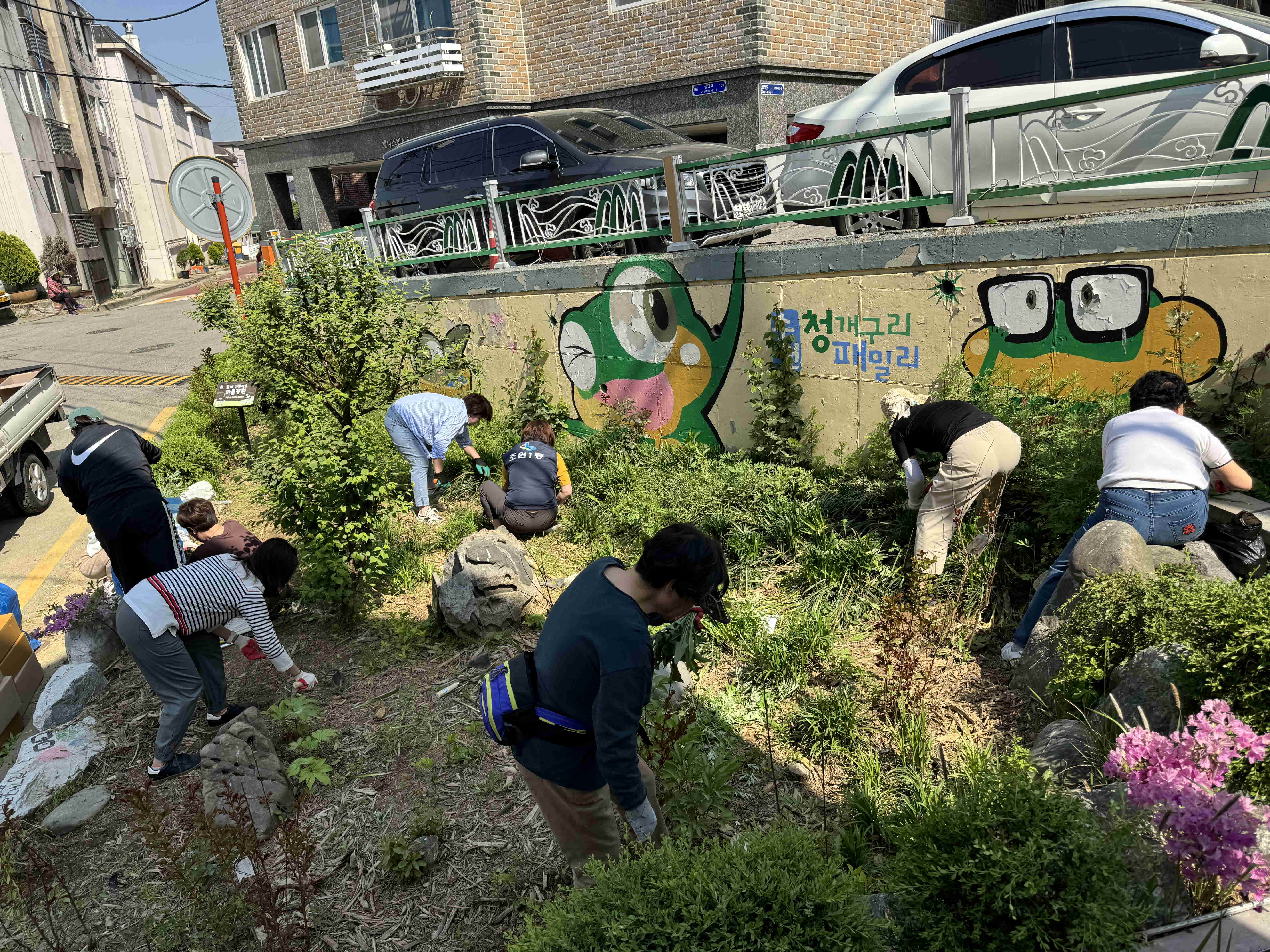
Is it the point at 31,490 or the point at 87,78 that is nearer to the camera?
the point at 31,490

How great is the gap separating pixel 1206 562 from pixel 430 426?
18.5 ft

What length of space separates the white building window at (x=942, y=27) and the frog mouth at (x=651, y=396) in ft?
35.5

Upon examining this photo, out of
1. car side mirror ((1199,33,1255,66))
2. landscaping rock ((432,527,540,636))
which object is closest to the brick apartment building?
car side mirror ((1199,33,1255,66))

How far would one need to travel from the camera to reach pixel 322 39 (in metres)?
17.7

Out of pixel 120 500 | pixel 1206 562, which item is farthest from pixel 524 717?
pixel 120 500

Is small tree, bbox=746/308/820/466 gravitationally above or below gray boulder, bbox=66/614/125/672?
above

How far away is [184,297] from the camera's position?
92.7 ft

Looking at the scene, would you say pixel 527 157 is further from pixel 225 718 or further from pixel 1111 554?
pixel 1111 554

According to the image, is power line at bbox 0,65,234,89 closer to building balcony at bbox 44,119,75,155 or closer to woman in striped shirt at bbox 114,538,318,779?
building balcony at bbox 44,119,75,155

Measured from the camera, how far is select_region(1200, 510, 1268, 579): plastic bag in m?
3.87

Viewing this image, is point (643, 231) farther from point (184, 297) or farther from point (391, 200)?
point (184, 297)

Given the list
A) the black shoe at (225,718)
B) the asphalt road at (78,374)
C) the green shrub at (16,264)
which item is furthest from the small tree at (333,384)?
the green shrub at (16,264)

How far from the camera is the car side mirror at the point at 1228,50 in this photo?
16.1 ft

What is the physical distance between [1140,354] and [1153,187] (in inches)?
41.5
